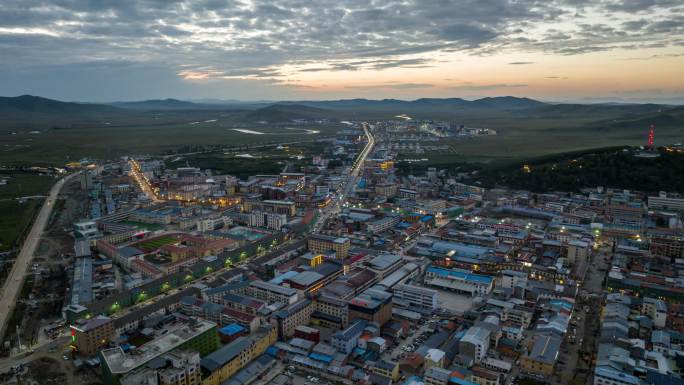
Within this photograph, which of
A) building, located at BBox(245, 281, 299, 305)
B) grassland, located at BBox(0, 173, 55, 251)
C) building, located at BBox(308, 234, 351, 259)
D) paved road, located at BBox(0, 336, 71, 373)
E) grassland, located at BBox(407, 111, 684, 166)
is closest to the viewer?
paved road, located at BBox(0, 336, 71, 373)

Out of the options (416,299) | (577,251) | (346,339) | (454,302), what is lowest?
(454,302)

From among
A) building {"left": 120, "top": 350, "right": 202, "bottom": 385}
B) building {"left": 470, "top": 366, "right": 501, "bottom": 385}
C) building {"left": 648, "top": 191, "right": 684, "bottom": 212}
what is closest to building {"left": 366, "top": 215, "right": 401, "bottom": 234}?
building {"left": 470, "top": 366, "right": 501, "bottom": 385}

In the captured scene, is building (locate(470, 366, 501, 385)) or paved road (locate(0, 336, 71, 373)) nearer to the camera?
building (locate(470, 366, 501, 385))

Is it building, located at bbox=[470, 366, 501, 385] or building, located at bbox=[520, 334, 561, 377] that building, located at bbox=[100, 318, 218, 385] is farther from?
building, located at bbox=[520, 334, 561, 377]

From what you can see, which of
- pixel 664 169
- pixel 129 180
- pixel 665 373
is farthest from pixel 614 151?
pixel 129 180

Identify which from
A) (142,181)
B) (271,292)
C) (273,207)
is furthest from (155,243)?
(142,181)

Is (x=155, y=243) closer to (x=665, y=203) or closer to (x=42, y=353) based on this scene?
(x=42, y=353)
